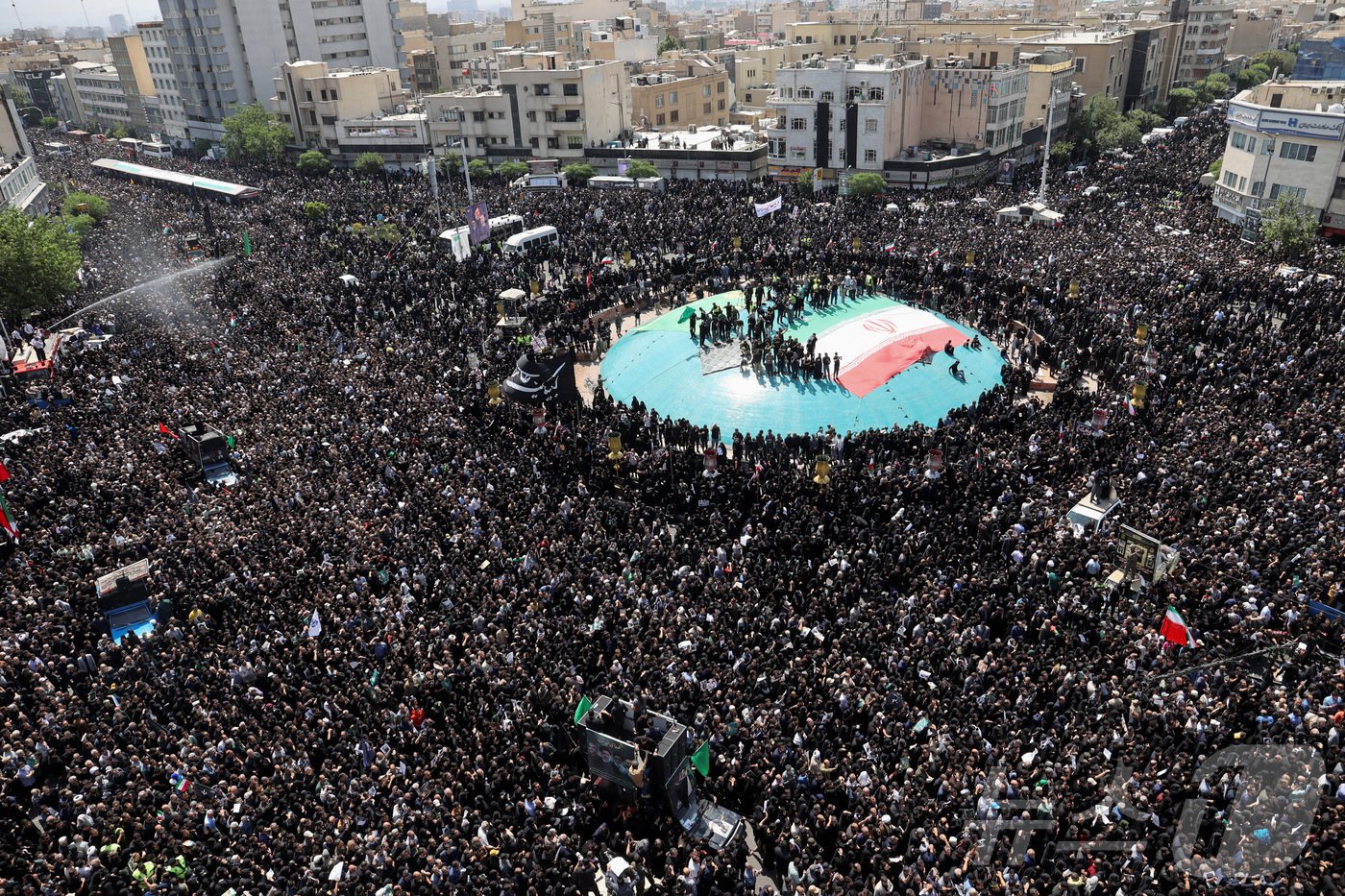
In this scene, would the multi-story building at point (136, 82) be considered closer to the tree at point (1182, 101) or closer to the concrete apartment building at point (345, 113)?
the concrete apartment building at point (345, 113)

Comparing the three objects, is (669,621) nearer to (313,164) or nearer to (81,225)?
(81,225)

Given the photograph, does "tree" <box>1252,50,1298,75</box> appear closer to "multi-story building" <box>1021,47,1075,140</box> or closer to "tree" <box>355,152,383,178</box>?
"multi-story building" <box>1021,47,1075,140</box>

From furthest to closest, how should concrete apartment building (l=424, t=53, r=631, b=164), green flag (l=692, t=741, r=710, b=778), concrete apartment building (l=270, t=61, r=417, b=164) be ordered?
1. concrete apartment building (l=270, t=61, r=417, b=164)
2. concrete apartment building (l=424, t=53, r=631, b=164)
3. green flag (l=692, t=741, r=710, b=778)

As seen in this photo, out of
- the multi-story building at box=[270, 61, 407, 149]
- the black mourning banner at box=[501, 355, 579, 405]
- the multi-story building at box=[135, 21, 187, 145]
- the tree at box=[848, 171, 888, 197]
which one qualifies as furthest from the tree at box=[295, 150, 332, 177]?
the black mourning banner at box=[501, 355, 579, 405]

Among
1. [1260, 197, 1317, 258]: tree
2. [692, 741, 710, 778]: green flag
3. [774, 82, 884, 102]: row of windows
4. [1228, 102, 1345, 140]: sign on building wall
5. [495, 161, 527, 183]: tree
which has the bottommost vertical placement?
[692, 741, 710, 778]: green flag

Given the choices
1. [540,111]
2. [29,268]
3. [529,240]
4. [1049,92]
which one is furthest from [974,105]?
[29,268]

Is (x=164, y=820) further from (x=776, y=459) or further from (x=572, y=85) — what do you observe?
(x=572, y=85)
